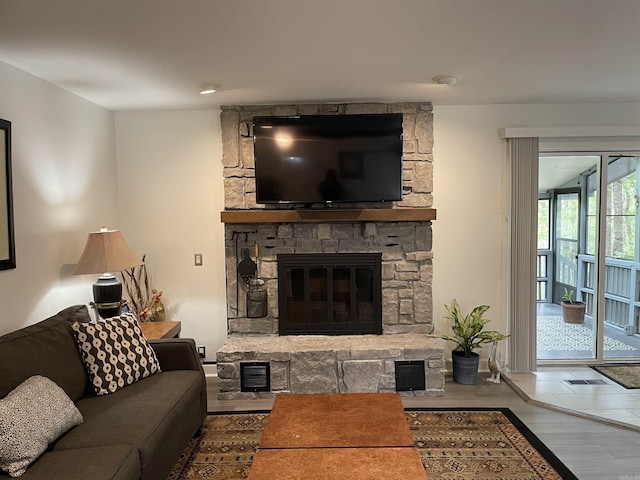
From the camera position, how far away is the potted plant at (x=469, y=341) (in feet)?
12.7

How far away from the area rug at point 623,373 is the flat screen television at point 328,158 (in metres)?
2.44

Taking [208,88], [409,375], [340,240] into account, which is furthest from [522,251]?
[208,88]

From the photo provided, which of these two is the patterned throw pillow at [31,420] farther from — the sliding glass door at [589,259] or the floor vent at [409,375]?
the sliding glass door at [589,259]

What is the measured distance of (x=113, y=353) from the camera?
106 inches

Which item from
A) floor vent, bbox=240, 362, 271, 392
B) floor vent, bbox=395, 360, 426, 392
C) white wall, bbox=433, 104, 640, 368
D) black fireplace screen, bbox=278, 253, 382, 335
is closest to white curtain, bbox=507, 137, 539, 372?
white wall, bbox=433, 104, 640, 368

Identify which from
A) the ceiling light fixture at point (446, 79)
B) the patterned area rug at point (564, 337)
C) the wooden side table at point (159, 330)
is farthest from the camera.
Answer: the patterned area rug at point (564, 337)

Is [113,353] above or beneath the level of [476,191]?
beneath

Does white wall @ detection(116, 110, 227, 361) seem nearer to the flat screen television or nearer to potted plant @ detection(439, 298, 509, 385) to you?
the flat screen television

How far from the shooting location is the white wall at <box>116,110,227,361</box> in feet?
13.4

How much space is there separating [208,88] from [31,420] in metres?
2.37

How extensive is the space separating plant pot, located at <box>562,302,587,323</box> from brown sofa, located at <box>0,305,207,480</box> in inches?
133

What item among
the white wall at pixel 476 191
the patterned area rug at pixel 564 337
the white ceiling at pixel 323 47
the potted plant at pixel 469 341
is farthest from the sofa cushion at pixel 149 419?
the patterned area rug at pixel 564 337

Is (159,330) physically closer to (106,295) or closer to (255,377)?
(106,295)

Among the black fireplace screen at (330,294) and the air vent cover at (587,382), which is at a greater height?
the black fireplace screen at (330,294)
